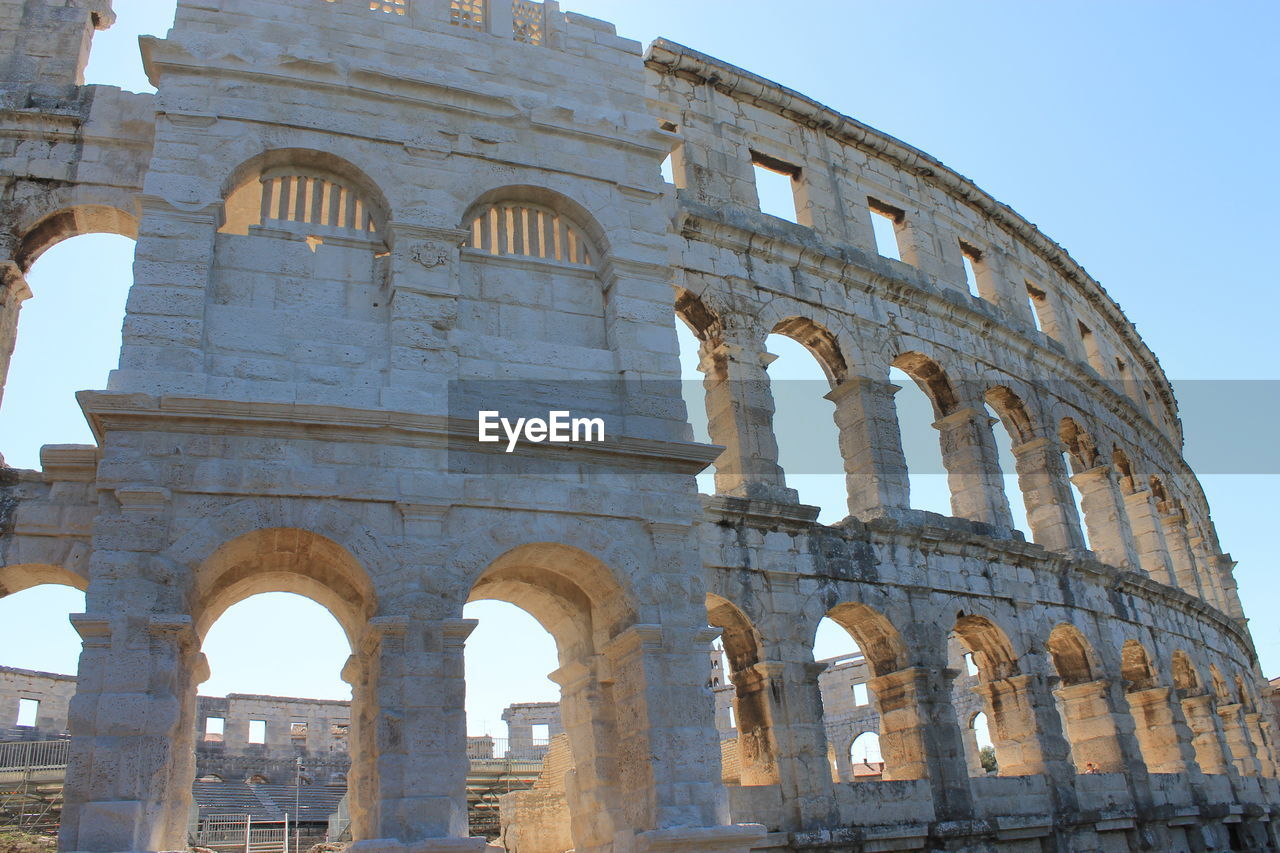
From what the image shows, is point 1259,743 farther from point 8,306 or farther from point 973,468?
point 8,306

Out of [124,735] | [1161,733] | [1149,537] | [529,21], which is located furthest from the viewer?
[1149,537]

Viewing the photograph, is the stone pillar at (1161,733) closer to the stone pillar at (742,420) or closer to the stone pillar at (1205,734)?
the stone pillar at (1205,734)

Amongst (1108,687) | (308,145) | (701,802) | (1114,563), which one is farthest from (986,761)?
(308,145)

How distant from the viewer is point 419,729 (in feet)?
23.2

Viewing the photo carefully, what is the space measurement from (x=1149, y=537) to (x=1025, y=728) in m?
7.20

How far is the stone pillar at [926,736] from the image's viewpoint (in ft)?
36.9

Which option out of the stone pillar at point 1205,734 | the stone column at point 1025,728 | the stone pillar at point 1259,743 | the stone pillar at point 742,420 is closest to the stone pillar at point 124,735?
the stone pillar at point 742,420

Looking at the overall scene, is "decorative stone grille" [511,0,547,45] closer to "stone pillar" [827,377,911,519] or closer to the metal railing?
"stone pillar" [827,377,911,519]

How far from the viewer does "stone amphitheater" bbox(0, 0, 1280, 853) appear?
7.30m

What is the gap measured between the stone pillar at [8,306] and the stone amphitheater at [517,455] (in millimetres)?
45

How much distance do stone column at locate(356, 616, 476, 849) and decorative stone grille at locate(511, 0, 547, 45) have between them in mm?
5911

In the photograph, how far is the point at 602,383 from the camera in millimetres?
8883

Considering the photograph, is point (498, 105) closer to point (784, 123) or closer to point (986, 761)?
point (784, 123)

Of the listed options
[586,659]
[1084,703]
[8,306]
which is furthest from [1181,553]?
[8,306]
